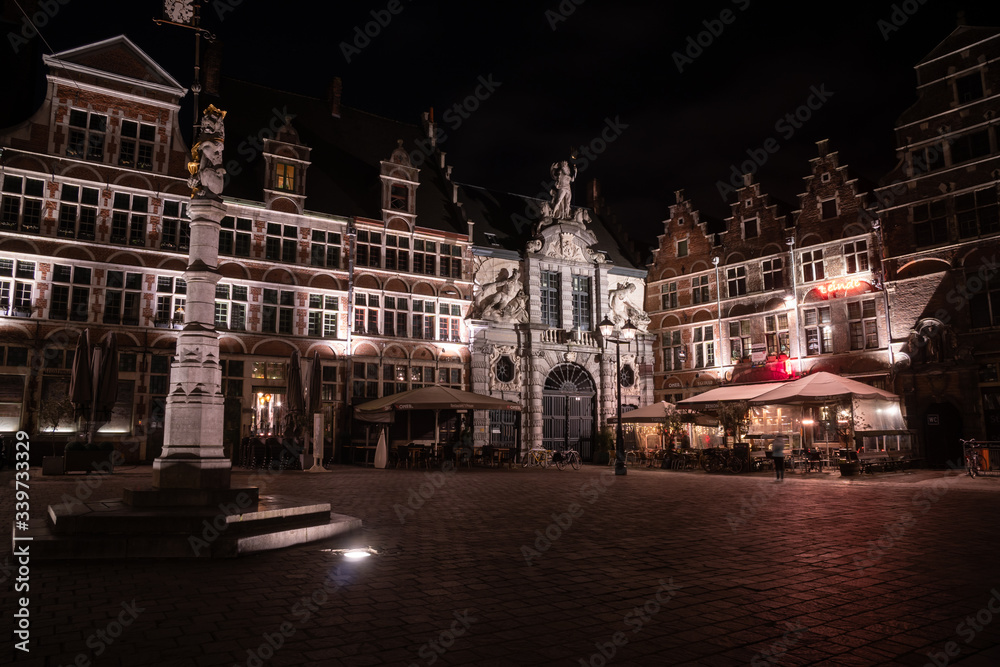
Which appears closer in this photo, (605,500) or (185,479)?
(185,479)

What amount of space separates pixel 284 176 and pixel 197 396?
19.2m

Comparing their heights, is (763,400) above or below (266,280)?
below

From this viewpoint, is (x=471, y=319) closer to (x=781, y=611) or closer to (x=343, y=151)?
(x=343, y=151)

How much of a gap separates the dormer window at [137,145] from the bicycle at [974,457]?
91.6ft

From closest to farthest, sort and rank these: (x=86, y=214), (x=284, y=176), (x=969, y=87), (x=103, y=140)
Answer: (x=86, y=214), (x=103, y=140), (x=969, y=87), (x=284, y=176)

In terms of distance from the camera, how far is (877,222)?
26031mm

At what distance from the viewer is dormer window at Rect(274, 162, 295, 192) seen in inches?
1039

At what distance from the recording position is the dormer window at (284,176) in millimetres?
26391

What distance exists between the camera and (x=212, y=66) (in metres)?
28.3

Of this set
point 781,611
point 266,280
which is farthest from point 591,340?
point 781,611

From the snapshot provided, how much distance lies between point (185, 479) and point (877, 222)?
86.0 feet

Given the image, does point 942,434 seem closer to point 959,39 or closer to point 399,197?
point 959,39

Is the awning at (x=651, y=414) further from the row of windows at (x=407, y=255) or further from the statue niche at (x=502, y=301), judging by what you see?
the row of windows at (x=407, y=255)

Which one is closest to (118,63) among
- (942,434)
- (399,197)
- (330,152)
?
(330,152)
